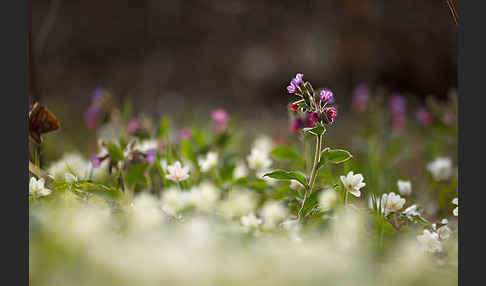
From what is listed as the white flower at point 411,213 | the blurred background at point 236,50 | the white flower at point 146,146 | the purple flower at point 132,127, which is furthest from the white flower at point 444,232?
the blurred background at point 236,50

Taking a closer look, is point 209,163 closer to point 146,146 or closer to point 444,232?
point 146,146

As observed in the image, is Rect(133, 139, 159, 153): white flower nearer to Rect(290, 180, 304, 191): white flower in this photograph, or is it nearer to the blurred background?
Rect(290, 180, 304, 191): white flower

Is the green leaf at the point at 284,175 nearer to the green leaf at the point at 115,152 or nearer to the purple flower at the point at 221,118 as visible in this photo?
the green leaf at the point at 115,152

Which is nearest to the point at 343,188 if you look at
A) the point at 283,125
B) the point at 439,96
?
the point at 283,125

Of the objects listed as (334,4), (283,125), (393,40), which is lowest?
(283,125)

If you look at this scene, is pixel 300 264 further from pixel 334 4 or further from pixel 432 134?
pixel 334 4

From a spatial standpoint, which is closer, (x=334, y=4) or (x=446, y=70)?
(x=446, y=70)

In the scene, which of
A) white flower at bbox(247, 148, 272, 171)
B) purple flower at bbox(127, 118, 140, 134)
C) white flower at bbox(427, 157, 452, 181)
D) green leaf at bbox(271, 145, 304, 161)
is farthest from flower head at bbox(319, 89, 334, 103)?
purple flower at bbox(127, 118, 140, 134)
